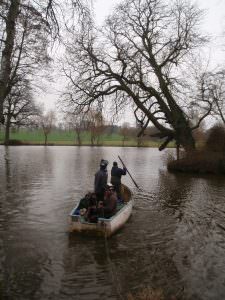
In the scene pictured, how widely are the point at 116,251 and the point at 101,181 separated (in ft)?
9.06

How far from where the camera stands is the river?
780 cm

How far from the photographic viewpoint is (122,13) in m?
30.0

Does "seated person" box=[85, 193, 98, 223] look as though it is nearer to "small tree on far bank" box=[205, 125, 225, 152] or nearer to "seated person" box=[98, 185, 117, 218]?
"seated person" box=[98, 185, 117, 218]

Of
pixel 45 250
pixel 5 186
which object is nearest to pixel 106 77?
pixel 5 186

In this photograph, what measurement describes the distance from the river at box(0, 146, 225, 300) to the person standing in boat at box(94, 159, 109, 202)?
141cm

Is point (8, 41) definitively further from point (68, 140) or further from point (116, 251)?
point (68, 140)

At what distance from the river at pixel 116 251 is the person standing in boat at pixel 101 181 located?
141 cm

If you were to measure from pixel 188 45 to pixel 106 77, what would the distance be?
7.19 m

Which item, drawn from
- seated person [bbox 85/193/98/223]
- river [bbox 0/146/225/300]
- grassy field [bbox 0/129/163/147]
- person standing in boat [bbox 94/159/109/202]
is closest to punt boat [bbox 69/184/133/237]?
seated person [bbox 85/193/98/223]

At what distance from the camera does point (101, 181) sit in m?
12.2

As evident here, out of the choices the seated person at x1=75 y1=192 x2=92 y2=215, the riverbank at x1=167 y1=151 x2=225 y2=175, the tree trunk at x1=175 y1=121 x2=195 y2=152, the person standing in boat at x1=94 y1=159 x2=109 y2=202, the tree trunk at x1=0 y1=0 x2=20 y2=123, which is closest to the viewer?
the tree trunk at x1=0 y1=0 x2=20 y2=123

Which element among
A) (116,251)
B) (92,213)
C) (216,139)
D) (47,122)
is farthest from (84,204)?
(47,122)

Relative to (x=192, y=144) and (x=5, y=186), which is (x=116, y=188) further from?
(x=192, y=144)

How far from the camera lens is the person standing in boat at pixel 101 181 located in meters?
12.2
